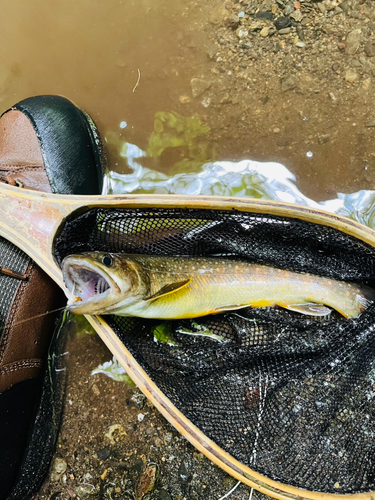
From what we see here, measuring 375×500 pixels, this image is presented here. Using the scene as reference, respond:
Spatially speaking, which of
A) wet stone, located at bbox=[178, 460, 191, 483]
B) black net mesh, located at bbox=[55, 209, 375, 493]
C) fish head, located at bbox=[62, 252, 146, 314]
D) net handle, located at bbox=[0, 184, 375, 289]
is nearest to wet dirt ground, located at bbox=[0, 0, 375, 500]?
wet stone, located at bbox=[178, 460, 191, 483]

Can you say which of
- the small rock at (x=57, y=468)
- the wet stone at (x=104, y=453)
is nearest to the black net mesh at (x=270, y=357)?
the wet stone at (x=104, y=453)

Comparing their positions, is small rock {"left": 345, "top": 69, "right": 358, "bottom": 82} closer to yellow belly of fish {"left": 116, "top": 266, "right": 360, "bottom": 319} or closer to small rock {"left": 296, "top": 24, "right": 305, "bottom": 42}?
small rock {"left": 296, "top": 24, "right": 305, "bottom": 42}

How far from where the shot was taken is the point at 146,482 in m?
2.28

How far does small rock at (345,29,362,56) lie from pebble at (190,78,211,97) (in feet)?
3.47

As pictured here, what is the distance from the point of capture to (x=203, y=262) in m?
2.00

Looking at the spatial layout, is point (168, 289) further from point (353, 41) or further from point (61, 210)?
point (353, 41)

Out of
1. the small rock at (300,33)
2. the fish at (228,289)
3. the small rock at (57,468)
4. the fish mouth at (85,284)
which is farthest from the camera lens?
the small rock at (300,33)

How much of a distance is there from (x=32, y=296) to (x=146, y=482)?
1486 millimetres

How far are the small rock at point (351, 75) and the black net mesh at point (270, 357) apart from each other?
1402mm

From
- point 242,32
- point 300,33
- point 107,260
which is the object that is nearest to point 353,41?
point 300,33

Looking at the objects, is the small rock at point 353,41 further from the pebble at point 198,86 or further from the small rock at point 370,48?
the pebble at point 198,86

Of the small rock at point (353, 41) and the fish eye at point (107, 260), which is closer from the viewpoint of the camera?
the fish eye at point (107, 260)

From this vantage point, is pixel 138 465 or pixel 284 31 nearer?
pixel 138 465

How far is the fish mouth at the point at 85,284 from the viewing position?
1.62 metres
